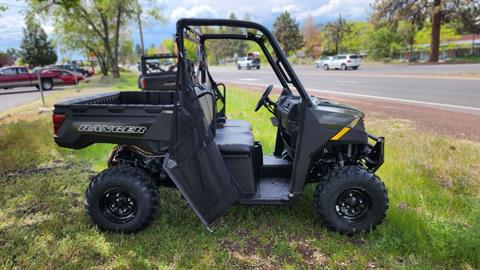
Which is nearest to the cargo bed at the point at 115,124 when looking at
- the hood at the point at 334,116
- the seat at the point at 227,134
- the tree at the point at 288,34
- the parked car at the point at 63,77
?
the seat at the point at 227,134

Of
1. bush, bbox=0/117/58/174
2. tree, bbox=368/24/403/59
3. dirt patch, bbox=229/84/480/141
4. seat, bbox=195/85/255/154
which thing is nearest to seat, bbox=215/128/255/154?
seat, bbox=195/85/255/154

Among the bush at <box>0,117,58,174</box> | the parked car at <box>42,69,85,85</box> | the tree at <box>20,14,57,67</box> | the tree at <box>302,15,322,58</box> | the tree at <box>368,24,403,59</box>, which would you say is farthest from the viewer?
the tree at <box>302,15,322,58</box>

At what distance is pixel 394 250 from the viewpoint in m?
3.16

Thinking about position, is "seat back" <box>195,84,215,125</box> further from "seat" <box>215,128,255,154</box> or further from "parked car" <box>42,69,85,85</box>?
"parked car" <box>42,69,85,85</box>

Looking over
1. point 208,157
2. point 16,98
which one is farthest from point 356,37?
point 208,157

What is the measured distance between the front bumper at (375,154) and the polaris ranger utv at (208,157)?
0.01 m

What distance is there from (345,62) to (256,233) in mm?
33853

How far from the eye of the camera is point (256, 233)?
3588mm

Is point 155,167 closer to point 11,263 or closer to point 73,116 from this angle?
point 73,116

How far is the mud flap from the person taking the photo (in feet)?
10.4

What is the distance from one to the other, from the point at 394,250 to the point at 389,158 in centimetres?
251

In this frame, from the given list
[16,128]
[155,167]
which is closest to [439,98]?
[155,167]

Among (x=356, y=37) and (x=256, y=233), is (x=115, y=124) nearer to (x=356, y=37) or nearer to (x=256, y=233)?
(x=256, y=233)

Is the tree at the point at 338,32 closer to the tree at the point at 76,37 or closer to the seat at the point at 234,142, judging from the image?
A: the tree at the point at 76,37
